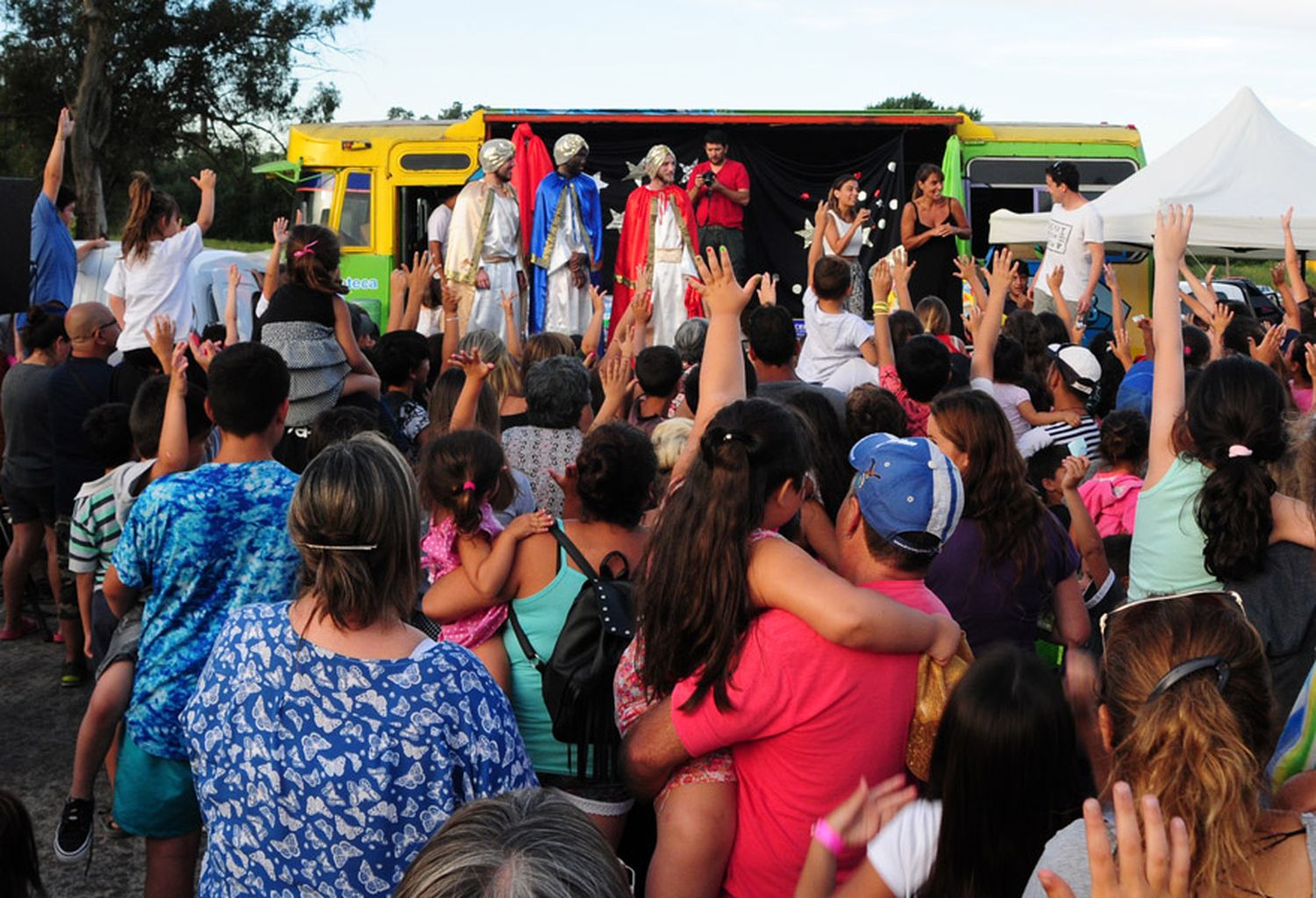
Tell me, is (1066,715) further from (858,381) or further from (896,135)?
(896,135)

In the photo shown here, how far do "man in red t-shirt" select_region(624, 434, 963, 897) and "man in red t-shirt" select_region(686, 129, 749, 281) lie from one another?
9647 mm

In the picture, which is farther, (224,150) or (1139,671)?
(224,150)

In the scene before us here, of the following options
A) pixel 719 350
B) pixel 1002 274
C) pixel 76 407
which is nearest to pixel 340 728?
pixel 719 350

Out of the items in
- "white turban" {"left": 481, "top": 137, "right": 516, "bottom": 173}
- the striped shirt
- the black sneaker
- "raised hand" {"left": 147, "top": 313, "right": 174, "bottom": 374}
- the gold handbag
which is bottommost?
the black sneaker

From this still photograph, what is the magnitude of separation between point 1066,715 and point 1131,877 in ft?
2.44

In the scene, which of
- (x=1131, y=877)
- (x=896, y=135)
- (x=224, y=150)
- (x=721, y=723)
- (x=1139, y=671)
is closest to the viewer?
(x=1131, y=877)

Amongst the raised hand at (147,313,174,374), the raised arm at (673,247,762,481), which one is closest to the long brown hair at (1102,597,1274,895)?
the raised arm at (673,247,762,481)

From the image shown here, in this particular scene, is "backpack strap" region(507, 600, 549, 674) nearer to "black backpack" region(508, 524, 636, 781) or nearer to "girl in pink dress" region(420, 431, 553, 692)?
"girl in pink dress" region(420, 431, 553, 692)

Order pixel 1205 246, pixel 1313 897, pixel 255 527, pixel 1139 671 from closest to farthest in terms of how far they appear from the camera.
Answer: pixel 1313 897, pixel 1139 671, pixel 255 527, pixel 1205 246

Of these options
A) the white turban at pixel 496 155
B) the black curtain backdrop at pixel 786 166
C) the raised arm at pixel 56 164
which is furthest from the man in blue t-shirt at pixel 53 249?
the black curtain backdrop at pixel 786 166

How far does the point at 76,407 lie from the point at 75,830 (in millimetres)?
3175

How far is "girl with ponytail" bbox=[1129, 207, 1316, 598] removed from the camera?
3.32 meters

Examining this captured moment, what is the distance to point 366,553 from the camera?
251 centimetres

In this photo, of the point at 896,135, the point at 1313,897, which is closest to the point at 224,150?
the point at 896,135
